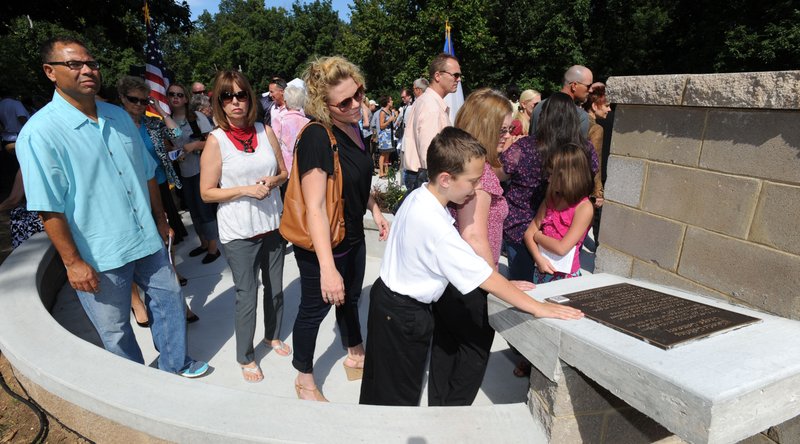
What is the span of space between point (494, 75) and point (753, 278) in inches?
1116

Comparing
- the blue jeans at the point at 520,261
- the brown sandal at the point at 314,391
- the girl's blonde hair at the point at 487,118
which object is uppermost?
the girl's blonde hair at the point at 487,118

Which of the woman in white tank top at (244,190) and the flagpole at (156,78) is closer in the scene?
the woman in white tank top at (244,190)

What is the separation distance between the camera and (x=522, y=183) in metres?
3.24

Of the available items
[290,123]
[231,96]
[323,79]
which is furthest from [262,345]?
[290,123]

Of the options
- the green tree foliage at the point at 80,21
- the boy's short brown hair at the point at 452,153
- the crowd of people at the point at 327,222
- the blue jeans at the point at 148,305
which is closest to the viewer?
the boy's short brown hair at the point at 452,153

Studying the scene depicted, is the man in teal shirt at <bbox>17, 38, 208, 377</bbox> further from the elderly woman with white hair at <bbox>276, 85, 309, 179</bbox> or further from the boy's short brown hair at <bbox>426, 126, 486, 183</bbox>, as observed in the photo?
the elderly woman with white hair at <bbox>276, 85, 309, 179</bbox>

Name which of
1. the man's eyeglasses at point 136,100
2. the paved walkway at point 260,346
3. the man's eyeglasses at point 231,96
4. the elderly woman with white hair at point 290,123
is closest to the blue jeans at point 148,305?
the paved walkway at point 260,346

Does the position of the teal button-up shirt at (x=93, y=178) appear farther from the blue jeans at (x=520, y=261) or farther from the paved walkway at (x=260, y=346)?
the blue jeans at (x=520, y=261)

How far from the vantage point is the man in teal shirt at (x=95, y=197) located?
86.2 inches

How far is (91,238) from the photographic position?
2410 mm

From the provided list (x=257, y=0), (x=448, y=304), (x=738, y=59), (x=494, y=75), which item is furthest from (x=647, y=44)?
(x=257, y=0)

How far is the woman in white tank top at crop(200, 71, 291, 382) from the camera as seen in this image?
2770 millimetres

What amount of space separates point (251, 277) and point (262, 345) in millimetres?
814

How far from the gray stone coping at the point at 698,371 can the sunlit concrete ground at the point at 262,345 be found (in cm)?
134
